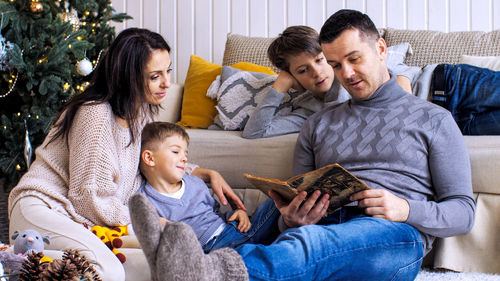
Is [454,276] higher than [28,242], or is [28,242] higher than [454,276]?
[28,242]

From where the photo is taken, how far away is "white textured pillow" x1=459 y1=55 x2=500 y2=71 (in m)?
2.08

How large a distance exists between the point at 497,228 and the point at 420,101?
17.9 inches

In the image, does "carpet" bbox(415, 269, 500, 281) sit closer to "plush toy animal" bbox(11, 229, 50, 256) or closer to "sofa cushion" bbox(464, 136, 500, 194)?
"sofa cushion" bbox(464, 136, 500, 194)

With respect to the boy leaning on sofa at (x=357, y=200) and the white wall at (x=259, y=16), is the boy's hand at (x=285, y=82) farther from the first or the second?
the white wall at (x=259, y=16)

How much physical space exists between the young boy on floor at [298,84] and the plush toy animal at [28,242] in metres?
0.99

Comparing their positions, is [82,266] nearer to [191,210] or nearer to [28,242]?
[28,242]

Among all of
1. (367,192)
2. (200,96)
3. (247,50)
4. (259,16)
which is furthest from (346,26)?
(259,16)

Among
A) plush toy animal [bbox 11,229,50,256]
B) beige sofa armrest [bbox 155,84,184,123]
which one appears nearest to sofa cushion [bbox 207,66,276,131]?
beige sofa armrest [bbox 155,84,184,123]

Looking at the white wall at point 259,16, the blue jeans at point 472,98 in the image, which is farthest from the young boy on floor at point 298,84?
the white wall at point 259,16

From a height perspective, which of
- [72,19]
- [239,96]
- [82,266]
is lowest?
[82,266]

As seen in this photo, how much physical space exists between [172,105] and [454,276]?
67.3 inches

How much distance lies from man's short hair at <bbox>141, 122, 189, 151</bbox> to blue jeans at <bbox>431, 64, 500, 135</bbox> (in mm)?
980

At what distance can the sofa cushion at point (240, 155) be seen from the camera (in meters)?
1.96

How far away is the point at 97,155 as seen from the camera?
57.7 inches
